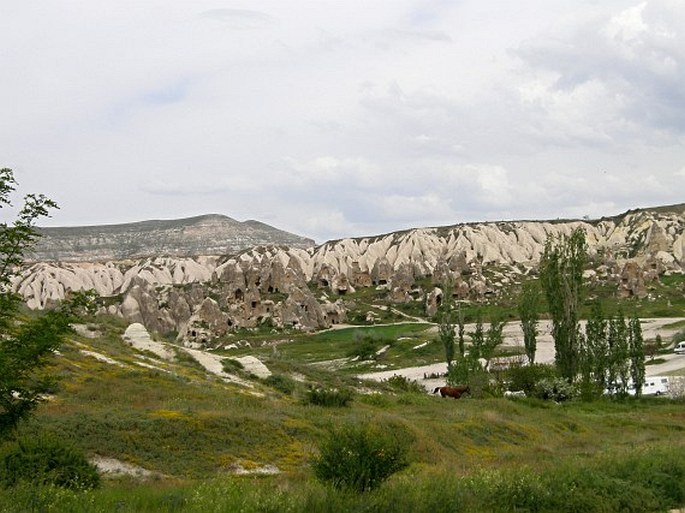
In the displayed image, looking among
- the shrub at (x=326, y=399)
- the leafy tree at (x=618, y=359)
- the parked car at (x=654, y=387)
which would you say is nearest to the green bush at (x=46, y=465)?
the shrub at (x=326, y=399)

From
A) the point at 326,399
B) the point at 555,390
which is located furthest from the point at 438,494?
the point at 555,390

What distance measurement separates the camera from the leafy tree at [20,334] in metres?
12.1

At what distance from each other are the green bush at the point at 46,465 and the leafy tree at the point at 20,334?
46 cm

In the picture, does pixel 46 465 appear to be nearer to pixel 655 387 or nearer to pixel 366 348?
pixel 655 387

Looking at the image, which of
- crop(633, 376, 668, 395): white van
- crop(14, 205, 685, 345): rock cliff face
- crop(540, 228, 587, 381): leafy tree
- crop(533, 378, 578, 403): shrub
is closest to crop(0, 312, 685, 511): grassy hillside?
crop(533, 378, 578, 403): shrub

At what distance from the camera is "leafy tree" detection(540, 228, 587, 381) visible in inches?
1962

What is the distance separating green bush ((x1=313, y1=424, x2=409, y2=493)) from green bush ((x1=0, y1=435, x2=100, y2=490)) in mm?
3941

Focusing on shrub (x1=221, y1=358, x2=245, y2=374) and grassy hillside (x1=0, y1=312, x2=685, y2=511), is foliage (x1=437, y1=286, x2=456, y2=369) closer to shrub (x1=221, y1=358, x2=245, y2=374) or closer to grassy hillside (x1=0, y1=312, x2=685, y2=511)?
grassy hillside (x1=0, y1=312, x2=685, y2=511)

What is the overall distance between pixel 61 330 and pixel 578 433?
24.3m

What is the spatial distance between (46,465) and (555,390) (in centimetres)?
4027

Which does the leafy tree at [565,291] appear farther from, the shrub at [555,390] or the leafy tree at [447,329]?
the leafy tree at [447,329]

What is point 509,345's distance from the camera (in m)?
91.6

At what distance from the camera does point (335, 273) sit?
6314 inches

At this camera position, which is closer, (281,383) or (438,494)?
(438,494)
